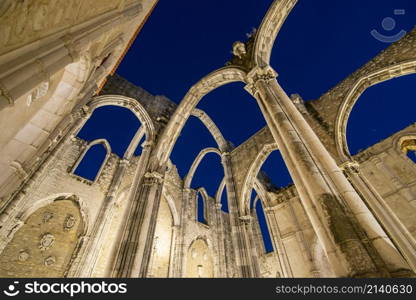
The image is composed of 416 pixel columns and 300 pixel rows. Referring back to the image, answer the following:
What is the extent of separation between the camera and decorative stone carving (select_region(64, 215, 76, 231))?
10234 millimetres

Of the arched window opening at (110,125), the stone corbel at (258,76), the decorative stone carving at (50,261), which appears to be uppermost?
the arched window opening at (110,125)

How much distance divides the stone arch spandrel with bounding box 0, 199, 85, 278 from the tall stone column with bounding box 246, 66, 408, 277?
11186 millimetres

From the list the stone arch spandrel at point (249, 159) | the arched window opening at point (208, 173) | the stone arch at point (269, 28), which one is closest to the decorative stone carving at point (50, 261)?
the stone arch spandrel at point (249, 159)

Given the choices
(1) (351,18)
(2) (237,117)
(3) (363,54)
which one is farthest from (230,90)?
(3) (363,54)

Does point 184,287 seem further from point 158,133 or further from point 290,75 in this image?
point 290,75

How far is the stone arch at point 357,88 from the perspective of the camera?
7.19 meters

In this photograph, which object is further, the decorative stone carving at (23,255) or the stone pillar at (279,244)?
the stone pillar at (279,244)

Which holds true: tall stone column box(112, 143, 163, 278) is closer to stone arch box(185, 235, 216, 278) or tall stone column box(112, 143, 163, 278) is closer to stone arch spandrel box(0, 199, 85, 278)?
stone arch spandrel box(0, 199, 85, 278)

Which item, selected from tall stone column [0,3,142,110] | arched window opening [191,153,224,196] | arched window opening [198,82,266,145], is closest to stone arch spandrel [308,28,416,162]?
tall stone column [0,3,142,110]

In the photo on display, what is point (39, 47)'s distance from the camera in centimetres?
179

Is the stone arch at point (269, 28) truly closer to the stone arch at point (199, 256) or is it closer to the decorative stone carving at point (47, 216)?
the decorative stone carving at point (47, 216)

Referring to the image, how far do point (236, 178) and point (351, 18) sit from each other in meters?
42.7

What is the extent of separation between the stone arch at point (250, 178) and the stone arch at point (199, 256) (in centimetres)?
679

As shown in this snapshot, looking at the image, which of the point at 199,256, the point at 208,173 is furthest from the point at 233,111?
the point at 199,256
